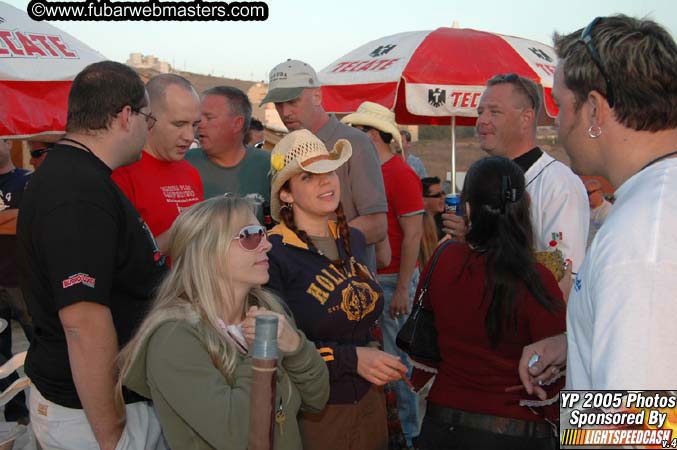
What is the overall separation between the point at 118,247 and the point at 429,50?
5794 millimetres

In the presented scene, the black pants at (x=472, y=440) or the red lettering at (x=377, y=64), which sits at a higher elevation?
the red lettering at (x=377, y=64)

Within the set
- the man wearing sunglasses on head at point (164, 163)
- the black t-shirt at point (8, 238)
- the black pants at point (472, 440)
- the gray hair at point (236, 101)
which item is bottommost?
the black pants at point (472, 440)

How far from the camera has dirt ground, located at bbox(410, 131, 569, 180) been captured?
38.6m

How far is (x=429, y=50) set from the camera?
24.7ft

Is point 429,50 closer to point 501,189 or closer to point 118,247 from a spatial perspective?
point 501,189

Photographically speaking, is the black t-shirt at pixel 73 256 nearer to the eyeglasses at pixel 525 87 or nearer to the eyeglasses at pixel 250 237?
the eyeglasses at pixel 250 237

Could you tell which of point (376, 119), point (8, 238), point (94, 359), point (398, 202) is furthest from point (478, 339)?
point (8, 238)

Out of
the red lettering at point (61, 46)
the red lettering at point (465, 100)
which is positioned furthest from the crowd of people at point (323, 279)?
the red lettering at point (465, 100)

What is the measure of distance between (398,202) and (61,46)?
3345 mm

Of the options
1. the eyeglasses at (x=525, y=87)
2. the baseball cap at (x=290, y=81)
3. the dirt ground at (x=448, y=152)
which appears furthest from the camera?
the dirt ground at (x=448, y=152)

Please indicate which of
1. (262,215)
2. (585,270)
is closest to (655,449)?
(585,270)

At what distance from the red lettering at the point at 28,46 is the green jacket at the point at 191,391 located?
415 centimetres

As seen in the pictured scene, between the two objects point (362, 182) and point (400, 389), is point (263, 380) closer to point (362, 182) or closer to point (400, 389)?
point (362, 182)

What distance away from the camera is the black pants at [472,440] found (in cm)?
271
